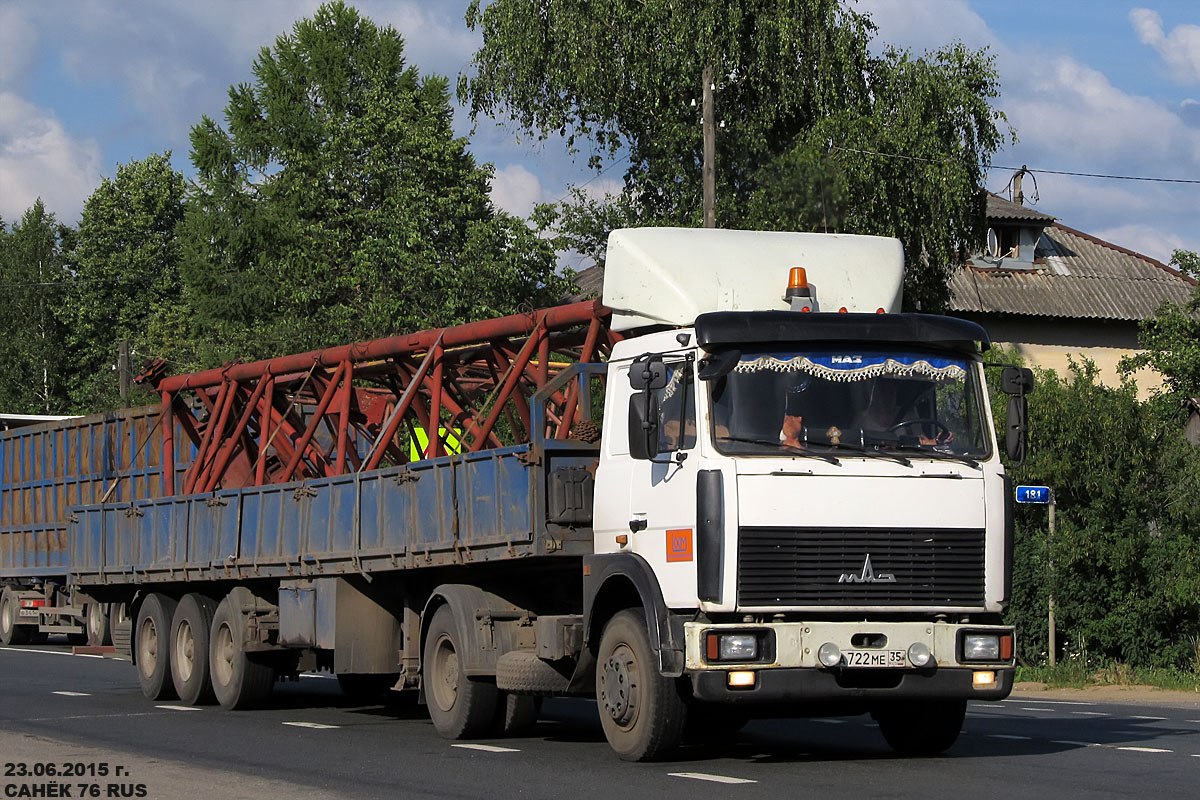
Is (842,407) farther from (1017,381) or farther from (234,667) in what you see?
(234,667)

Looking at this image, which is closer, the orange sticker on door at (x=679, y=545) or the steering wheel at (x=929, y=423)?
the orange sticker on door at (x=679, y=545)

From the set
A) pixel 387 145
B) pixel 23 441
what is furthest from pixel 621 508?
pixel 387 145

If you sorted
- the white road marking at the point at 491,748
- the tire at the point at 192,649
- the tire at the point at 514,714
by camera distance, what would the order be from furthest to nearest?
the tire at the point at 192,649 < the tire at the point at 514,714 < the white road marking at the point at 491,748

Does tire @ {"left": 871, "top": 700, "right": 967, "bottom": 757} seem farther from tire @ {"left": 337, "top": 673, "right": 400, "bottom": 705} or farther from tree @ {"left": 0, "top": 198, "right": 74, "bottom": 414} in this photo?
tree @ {"left": 0, "top": 198, "right": 74, "bottom": 414}

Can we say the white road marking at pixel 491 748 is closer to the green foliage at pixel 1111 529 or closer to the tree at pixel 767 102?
the green foliage at pixel 1111 529

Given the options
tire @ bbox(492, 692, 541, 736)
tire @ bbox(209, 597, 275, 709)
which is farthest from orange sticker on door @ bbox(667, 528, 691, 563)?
tire @ bbox(209, 597, 275, 709)

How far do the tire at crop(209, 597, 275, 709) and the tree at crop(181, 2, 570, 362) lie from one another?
75.4 ft

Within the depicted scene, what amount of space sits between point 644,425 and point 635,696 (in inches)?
71.6

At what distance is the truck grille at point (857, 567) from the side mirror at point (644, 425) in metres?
0.89

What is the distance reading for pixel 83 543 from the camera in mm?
21078

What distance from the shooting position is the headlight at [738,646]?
444 inches

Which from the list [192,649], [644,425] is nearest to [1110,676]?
[192,649]

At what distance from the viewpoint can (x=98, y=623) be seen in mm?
22125

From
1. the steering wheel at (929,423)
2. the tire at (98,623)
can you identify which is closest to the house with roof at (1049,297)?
the tire at (98,623)
